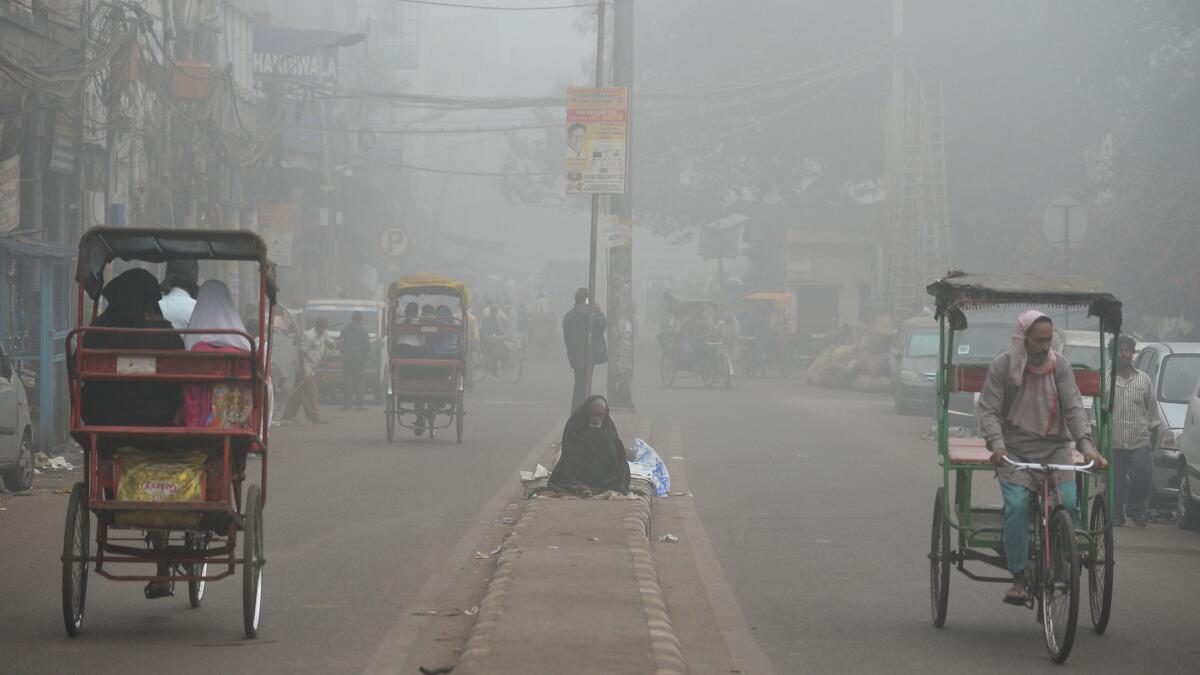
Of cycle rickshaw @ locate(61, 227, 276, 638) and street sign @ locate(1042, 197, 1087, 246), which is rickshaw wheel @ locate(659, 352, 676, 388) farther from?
cycle rickshaw @ locate(61, 227, 276, 638)

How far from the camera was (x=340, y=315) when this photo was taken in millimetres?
30297

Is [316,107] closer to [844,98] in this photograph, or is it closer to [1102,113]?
[844,98]

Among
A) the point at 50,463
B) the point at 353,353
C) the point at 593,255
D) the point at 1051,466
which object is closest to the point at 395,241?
the point at 353,353

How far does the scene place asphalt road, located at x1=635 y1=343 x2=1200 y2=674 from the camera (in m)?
7.83

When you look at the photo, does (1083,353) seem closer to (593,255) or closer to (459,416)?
(593,255)

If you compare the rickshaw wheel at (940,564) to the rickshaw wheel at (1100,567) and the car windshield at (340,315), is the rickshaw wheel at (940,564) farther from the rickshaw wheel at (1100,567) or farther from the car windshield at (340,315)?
the car windshield at (340,315)

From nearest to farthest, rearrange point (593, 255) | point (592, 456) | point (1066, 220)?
point (592, 456)
point (593, 255)
point (1066, 220)

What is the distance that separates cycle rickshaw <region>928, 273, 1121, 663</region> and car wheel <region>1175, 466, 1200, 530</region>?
15.7ft

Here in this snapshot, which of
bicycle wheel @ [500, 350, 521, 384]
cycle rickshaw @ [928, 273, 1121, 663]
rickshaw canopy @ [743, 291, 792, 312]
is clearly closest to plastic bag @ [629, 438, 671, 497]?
cycle rickshaw @ [928, 273, 1121, 663]

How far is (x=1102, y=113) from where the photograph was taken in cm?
4581

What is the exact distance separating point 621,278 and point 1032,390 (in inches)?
644

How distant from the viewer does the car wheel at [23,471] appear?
47.4 ft

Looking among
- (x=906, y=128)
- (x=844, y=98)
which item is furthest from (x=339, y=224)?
(x=906, y=128)

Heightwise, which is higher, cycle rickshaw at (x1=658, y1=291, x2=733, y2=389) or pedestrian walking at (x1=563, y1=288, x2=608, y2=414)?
pedestrian walking at (x1=563, y1=288, x2=608, y2=414)
